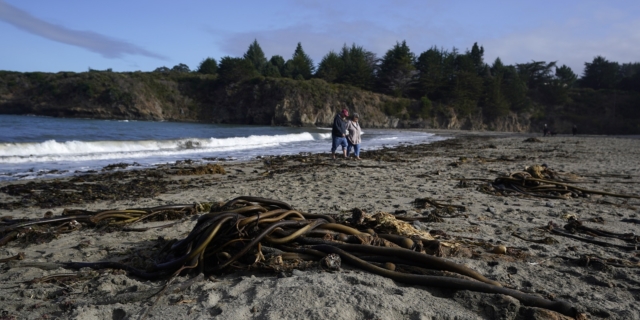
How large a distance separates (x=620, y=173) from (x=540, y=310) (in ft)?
29.4

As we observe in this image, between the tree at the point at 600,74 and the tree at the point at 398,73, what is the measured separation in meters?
41.5

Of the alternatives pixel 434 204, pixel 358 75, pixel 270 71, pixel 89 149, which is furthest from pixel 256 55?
pixel 434 204

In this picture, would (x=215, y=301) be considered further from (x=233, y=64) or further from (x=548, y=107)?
(x=548, y=107)

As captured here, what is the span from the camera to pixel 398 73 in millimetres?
68750

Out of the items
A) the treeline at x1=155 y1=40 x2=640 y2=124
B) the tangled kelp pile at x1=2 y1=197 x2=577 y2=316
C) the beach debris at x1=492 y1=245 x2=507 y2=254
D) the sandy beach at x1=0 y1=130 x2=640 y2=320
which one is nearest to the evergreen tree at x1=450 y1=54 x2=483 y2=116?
the treeline at x1=155 y1=40 x2=640 y2=124

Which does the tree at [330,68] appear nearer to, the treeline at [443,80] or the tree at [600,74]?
the treeline at [443,80]

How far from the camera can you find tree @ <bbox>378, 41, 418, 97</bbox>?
6825 centimetres

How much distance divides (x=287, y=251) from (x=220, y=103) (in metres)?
65.2

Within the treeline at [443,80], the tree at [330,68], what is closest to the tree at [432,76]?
the treeline at [443,80]

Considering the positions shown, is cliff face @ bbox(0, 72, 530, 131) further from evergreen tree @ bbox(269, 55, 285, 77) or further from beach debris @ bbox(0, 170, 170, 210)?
beach debris @ bbox(0, 170, 170, 210)

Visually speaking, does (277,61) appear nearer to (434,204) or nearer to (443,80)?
(443,80)

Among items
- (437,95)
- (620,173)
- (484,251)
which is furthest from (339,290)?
(437,95)

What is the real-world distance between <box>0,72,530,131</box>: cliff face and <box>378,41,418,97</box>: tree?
549cm

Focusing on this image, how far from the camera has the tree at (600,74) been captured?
79875 millimetres
